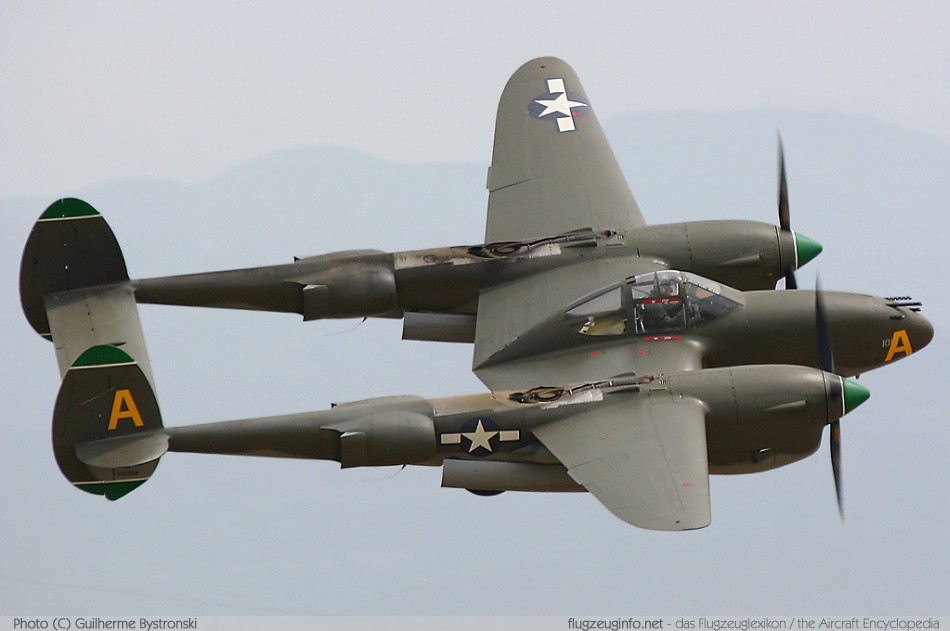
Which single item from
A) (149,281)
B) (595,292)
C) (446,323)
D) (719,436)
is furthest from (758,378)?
(149,281)

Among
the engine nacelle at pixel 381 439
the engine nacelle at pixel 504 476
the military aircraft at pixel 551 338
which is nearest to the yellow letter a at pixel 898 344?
the military aircraft at pixel 551 338

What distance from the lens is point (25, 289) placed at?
3203cm

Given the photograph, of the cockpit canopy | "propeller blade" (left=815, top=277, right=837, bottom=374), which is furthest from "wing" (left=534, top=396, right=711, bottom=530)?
"propeller blade" (left=815, top=277, right=837, bottom=374)

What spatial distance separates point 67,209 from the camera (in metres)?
31.8

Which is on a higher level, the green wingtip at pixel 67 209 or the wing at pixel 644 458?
the green wingtip at pixel 67 209

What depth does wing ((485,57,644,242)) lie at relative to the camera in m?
34.2

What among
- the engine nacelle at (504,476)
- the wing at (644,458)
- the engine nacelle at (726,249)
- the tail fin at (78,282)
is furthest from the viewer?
the engine nacelle at (726,249)

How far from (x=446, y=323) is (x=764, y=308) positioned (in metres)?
5.39

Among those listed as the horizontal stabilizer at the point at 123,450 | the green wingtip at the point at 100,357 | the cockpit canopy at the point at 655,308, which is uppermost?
the green wingtip at the point at 100,357

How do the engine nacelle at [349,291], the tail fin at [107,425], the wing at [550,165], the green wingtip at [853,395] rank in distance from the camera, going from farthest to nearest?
the wing at [550,165]
the engine nacelle at [349,291]
the green wingtip at [853,395]
the tail fin at [107,425]

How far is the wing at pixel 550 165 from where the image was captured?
34.2 m

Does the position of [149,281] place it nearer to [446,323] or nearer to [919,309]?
[446,323]

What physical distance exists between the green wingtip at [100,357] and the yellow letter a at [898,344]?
12.1 m

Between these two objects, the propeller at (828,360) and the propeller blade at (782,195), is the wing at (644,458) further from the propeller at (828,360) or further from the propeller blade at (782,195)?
the propeller blade at (782,195)
